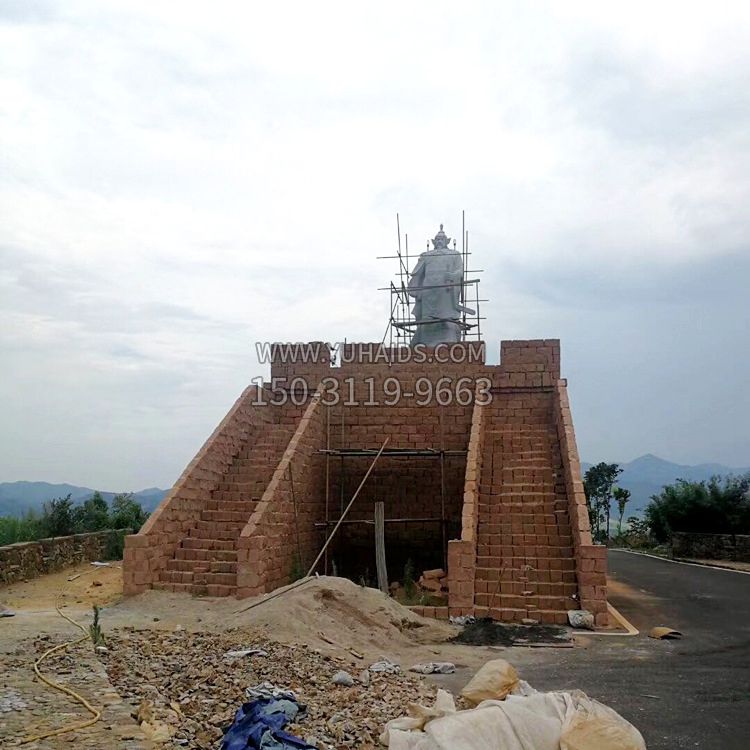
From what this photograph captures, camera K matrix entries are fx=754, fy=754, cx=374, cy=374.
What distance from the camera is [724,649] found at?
28.2ft

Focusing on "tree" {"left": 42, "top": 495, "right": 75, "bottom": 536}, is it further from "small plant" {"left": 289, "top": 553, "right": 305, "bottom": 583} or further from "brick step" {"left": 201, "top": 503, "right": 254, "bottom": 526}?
"small plant" {"left": 289, "top": 553, "right": 305, "bottom": 583}

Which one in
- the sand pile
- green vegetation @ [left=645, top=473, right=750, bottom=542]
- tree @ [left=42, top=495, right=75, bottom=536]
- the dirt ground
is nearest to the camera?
the dirt ground

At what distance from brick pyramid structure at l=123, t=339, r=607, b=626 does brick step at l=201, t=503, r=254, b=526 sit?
0.09 ft

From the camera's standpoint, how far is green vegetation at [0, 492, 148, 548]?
15.6 meters

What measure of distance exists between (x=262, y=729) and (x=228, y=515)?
308 inches

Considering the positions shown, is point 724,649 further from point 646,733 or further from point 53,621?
point 53,621

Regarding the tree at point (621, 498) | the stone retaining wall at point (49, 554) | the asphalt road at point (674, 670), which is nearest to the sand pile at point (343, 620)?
the asphalt road at point (674, 670)

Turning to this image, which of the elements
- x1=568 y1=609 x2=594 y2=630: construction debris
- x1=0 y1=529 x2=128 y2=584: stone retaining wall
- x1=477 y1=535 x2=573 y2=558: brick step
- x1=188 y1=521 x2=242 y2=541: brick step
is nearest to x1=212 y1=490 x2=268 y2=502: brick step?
x1=188 y1=521 x2=242 y2=541: brick step

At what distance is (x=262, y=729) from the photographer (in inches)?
181

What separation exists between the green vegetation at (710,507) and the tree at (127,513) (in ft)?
47.0

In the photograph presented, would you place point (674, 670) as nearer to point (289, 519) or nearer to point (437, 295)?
point (289, 519)

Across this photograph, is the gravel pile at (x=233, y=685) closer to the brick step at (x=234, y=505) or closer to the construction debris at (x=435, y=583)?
the construction debris at (x=435, y=583)

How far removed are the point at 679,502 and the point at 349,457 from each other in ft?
39.3

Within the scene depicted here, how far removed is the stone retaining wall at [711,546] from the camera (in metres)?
19.3
